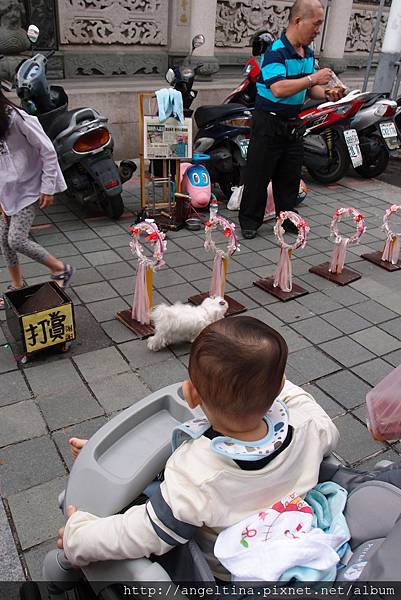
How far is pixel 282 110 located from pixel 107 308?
2394 millimetres

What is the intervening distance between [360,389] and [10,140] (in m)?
2.63

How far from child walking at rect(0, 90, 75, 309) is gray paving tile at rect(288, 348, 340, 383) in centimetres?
187

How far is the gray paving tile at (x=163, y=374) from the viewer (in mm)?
3001

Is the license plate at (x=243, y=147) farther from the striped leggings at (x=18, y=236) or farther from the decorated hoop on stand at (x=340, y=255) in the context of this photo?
the striped leggings at (x=18, y=236)

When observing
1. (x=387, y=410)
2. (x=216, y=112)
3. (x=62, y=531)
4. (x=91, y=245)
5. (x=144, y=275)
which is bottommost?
(x=91, y=245)

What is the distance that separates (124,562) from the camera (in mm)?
1382

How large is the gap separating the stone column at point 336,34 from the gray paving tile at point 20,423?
872cm

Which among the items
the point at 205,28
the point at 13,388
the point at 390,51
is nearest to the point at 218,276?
the point at 13,388

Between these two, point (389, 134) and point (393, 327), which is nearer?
point (393, 327)

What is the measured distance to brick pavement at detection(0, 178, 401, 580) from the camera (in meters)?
2.31

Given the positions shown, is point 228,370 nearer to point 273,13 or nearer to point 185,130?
point 185,130

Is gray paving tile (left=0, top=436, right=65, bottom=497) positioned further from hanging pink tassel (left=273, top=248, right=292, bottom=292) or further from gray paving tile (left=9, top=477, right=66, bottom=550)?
hanging pink tassel (left=273, top=248, right=292, bottom=292)

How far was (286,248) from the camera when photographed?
155 inches

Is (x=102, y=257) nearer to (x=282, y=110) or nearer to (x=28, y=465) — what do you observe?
(x=282, y=110)
